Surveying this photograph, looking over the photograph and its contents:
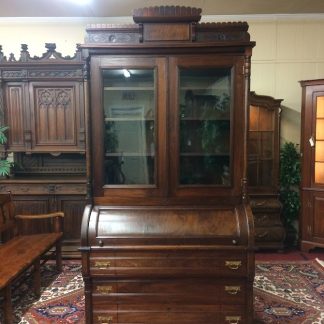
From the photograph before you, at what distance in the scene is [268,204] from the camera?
3.88 meters

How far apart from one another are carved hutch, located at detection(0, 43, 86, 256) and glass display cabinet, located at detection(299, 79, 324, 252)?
2670 millimetres

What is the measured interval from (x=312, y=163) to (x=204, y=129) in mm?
2200

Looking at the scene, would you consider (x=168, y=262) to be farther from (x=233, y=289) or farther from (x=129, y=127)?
(x=129, y=127)

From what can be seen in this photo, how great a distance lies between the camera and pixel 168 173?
7.08 ft

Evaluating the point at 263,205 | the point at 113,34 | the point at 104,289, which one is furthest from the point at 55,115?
the point at 263,205

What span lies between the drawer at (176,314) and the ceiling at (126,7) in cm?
315

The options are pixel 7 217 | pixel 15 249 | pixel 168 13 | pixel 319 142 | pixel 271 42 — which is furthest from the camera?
pixel 271 42

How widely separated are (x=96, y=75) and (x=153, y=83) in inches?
15.1

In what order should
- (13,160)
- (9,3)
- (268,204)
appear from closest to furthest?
(9,3), (268,204), (13,160)

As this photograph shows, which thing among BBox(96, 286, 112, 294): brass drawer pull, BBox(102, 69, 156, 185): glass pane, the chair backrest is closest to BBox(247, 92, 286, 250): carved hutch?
BBox(102, 69, 156, 185): glass pane

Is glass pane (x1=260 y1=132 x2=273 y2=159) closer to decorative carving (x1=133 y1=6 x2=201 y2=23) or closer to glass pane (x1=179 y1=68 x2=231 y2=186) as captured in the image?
glass pane (x1=179 y1=68 x2=231 y2=186)

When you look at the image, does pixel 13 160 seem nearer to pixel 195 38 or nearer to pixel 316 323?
pixel 195 38

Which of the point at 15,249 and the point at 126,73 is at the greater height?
the point at 126,73

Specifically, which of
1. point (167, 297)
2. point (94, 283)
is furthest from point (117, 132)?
point (167, 297)
